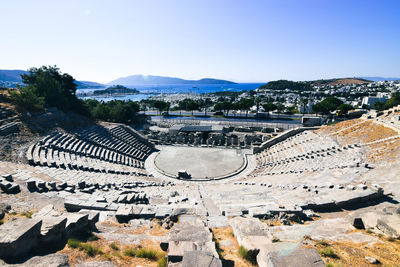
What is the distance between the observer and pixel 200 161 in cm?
2869

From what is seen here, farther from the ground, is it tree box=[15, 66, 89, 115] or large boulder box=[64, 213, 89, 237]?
tree box=[15, 66, 89, 115]

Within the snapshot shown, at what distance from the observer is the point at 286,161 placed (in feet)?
82.0

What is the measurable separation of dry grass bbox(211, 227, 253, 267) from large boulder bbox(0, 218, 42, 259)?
573 centimetres

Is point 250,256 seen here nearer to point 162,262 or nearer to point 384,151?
point 162,262

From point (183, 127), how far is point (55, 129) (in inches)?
861

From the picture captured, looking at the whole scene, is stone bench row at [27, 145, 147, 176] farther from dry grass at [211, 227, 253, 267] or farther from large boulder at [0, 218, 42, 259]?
dry grass at [211, 227, 253, 267]

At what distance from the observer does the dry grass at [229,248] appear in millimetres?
5870

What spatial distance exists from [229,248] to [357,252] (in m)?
4.08

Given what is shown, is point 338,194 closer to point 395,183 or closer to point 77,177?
point 395,183

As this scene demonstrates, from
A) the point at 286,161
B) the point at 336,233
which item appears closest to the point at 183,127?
the point at 286,161

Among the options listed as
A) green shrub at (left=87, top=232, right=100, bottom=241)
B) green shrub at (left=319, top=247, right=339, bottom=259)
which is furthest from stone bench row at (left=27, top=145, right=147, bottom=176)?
green shrub at (left=319, top=247, right=339, bottom=259)

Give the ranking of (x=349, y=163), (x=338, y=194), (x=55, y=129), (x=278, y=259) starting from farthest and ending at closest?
(x=55, y=129) < (x=349, y=163) < (x=338, y=194) < (x=278, y=259)

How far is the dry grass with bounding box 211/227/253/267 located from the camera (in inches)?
231

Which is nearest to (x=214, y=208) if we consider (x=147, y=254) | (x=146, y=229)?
(x=146, y=229)
